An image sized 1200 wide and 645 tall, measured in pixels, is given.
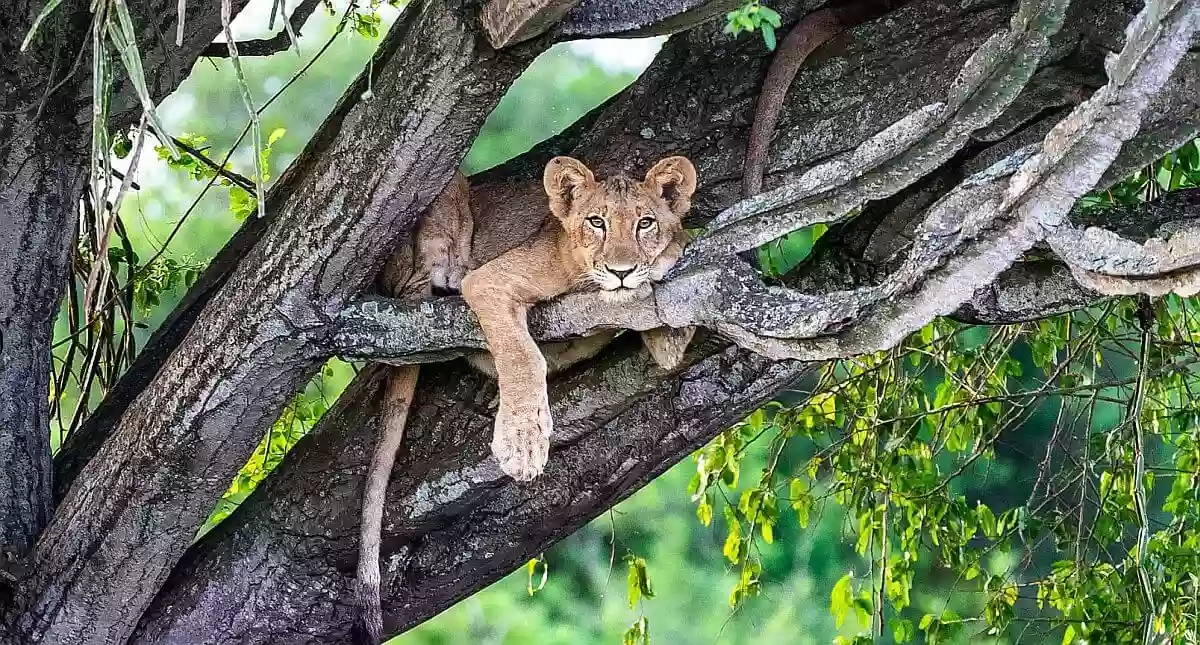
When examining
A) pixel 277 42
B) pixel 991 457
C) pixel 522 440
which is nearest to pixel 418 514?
pixel 522 440

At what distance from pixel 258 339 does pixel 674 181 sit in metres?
0.98

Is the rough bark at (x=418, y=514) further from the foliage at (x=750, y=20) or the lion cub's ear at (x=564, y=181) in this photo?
the foliage at (x=750, y=20)

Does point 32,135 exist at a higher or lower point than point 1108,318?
higher

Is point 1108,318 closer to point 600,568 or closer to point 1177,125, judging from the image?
point 1177,125

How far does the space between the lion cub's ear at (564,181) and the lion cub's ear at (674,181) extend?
0.16 meters

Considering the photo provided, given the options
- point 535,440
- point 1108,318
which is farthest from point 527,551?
point 1108,318

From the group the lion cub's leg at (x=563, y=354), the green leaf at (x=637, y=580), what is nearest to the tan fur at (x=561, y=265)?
the lion cub's leg at (x=563, y=354)

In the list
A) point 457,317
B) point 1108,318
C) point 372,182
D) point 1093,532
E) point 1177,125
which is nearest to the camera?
point 1177,125

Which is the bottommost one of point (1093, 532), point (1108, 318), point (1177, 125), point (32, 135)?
point (1093, 532)

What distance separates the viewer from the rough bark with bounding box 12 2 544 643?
2.84 meters

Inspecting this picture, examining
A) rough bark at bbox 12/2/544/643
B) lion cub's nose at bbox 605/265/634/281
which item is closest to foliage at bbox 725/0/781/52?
rough bark at bbox 12/2/544/643

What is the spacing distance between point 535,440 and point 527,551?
53 cm

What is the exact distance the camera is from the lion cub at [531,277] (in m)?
3.08

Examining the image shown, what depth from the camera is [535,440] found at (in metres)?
3.08
